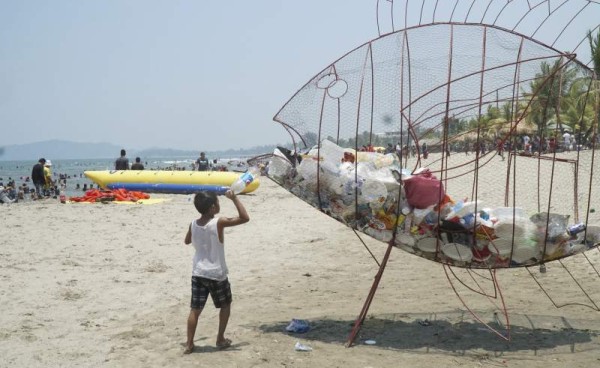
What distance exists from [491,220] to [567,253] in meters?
0.76

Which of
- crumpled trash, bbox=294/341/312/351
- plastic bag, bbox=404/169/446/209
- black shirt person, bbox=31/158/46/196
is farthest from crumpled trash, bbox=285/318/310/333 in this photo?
black shirt person, bbox=31/158/46/196

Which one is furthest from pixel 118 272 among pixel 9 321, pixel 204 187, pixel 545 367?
pixel 204 187

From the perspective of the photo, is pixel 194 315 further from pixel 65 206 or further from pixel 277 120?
pixel 65 206

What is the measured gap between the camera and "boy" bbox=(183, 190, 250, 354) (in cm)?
500

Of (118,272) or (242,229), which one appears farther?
(242,229)

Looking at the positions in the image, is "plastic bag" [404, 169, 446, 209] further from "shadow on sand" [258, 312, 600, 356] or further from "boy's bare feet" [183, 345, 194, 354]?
"boy's bare feet" [183, 345, 194, 354]

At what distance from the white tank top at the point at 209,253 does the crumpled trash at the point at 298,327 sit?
1.00 meters

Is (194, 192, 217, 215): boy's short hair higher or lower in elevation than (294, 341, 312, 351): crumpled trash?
higher

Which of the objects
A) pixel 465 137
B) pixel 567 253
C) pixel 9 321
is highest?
pixel 465 137

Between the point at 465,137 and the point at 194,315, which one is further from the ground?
the point at 465,137

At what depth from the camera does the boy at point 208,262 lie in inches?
197

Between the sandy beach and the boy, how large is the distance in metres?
0.36

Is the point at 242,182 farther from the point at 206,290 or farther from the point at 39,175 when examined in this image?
the point at 39,175

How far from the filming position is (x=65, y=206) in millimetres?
15789
